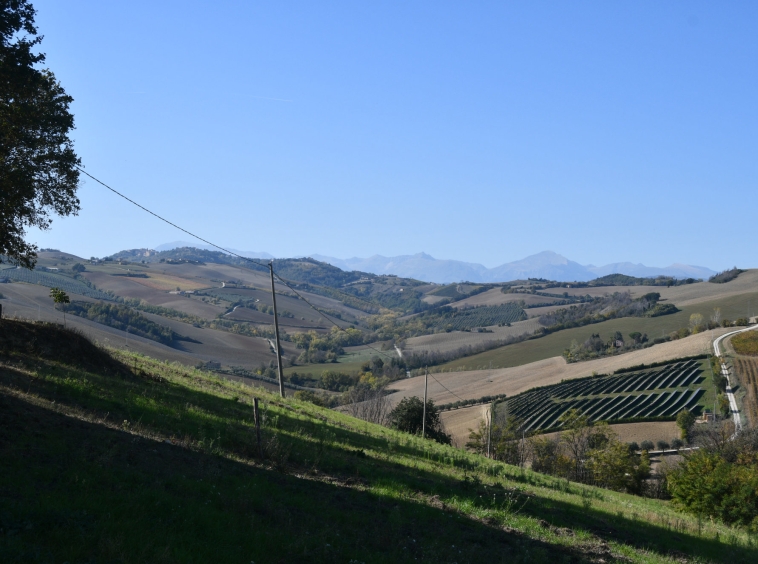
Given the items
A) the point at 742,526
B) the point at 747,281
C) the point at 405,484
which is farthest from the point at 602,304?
the point at 405,484

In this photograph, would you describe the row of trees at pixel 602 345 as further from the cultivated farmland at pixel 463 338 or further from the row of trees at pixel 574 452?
the row of trees at pixel 574 452

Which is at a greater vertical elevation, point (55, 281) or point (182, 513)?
point (55, 281)

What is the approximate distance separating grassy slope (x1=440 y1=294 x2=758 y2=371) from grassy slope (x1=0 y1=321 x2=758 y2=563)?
10734cm

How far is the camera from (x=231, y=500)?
898cm

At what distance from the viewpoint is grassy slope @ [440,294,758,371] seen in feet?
408

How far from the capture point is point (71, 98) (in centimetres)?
2039

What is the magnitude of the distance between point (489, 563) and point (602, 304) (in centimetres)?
18644

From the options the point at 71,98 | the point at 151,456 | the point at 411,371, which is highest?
the point at 71,98

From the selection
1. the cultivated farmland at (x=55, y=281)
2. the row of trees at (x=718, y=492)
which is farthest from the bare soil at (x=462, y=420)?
the cultivated farmland at (x=55, y=281)

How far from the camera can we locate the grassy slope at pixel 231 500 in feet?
23.6

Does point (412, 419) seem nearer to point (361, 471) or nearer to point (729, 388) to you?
point (361, 471)

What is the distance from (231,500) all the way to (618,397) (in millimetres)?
84302

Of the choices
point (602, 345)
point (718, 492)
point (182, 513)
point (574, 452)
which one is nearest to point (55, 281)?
point (574, 452)

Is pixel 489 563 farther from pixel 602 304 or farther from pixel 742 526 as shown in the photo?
pixel 602 304
